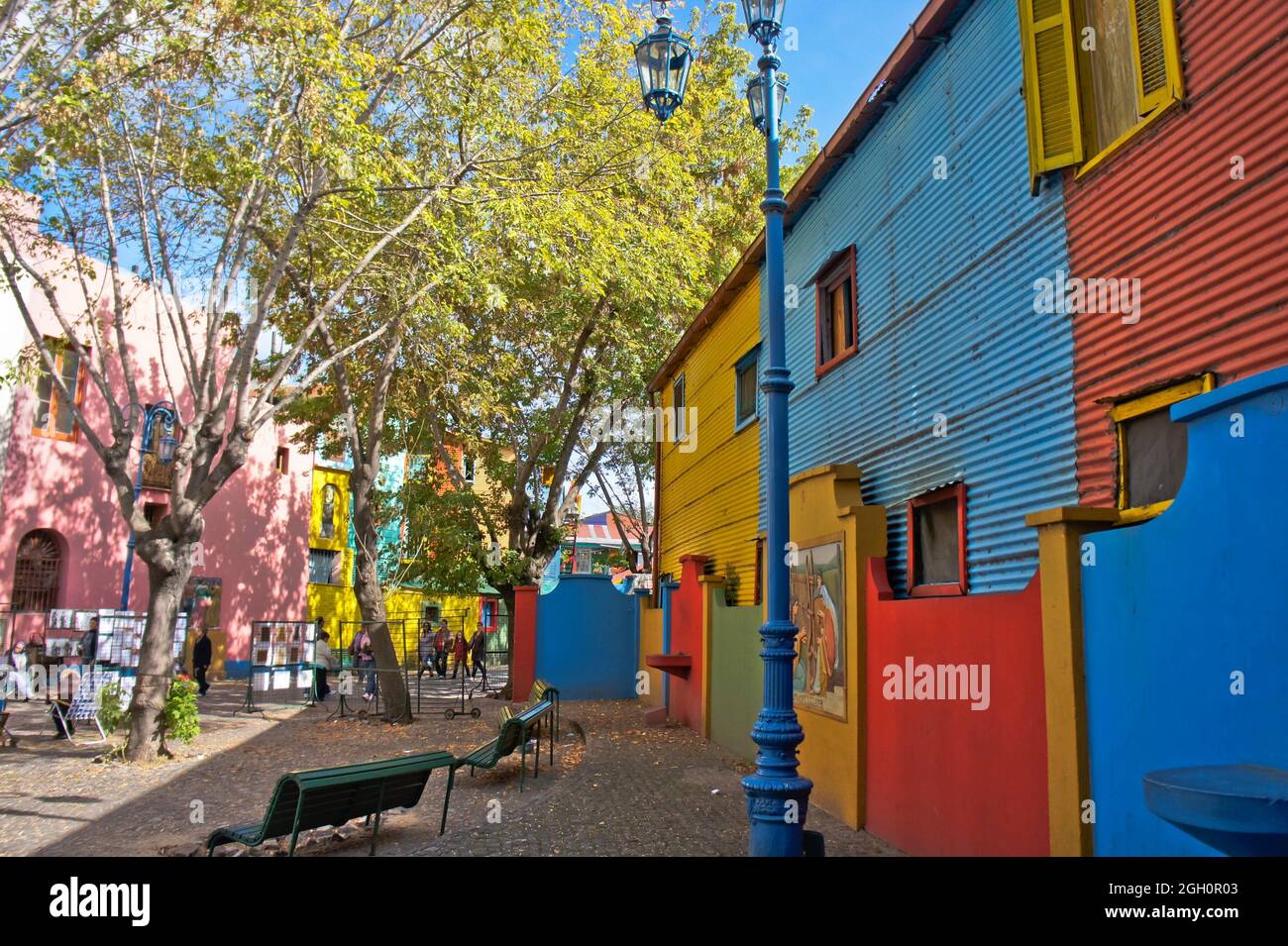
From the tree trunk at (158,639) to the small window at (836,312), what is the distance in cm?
914

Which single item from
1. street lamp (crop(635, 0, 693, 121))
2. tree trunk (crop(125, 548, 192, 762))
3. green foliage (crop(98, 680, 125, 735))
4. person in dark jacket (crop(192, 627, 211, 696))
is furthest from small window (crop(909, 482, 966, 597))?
person in dark jacket (crop(192, 627, 211, 696))

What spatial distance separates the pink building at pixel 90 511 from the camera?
20484 mm

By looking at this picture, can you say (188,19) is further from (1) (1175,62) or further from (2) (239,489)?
(2) (239,489)

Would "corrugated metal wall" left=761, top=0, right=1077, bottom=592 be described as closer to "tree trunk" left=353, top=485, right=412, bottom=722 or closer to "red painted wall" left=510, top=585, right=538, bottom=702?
"tree trunk" left=353, top=485, right=412, bottom=722

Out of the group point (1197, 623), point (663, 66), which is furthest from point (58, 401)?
point (1197, 623)

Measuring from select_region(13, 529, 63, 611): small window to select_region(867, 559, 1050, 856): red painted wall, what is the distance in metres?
20.9

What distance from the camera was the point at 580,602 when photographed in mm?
22703

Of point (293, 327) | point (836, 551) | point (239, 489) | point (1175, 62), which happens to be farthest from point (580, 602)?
point (1175, 62)

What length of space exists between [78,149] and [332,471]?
21.7m

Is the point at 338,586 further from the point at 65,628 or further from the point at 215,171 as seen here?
the point at 215,171

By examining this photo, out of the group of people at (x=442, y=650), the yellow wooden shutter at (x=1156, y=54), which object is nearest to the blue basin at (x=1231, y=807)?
the yellow wooden shutter at (x=1156, y=54)

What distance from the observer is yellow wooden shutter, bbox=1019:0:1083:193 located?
6.30 m

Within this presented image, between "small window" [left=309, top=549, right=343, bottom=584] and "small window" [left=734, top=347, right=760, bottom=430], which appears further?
"small window" [left=309, top=549, right=343, bottom=584]
